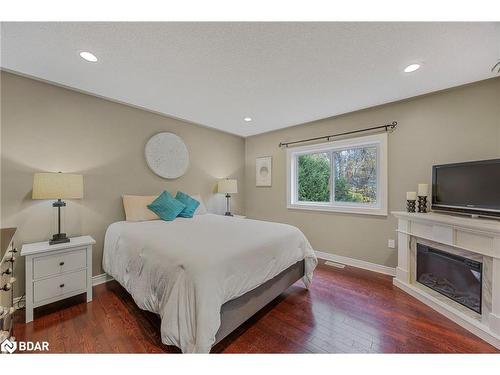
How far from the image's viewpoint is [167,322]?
4.18 ft

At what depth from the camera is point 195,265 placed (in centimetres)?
129

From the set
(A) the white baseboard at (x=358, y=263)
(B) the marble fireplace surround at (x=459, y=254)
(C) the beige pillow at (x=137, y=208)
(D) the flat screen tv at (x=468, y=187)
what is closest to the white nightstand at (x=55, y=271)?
(C) the beige pillow at (x=137, y=208)

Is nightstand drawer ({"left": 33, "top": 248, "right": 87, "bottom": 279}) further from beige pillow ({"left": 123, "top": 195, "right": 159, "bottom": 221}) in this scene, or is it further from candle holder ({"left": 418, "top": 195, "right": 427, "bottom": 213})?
candle holder ({"left": 418, "top": 195, "right": 427, "bottom": 213})

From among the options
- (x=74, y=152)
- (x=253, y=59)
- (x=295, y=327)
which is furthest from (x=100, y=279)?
(x=253, y=59)

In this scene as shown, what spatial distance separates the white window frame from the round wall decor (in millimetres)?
1966

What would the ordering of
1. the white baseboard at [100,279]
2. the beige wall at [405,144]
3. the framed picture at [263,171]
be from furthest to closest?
1. the framed picture at [263,171]
2. the white baseboard at [100,279]
3. the beige wall at [405,144]

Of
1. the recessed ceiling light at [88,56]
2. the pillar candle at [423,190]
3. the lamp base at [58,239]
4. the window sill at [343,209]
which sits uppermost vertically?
the recessed ceiling light at [88,56]

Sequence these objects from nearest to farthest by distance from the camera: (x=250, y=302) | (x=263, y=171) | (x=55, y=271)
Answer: (x=250, y=302) → (x=55, y=271) → (x=263, y=171)

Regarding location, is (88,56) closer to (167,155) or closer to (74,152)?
A: (74,152)

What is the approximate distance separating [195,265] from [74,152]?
2232mm

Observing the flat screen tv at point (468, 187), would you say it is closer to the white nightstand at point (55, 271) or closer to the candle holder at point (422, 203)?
the candle holder at point (422, 203)

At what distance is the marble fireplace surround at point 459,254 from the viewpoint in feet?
5.13

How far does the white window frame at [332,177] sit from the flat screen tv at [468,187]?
0.59 metres
